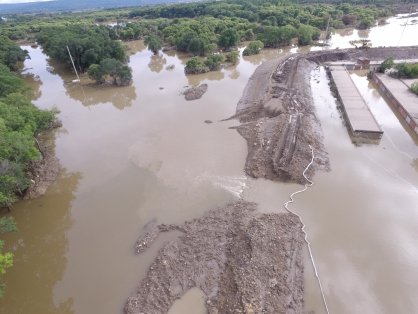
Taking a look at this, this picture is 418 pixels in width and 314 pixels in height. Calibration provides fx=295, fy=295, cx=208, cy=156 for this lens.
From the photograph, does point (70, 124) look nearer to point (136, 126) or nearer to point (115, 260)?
point (136, 126)

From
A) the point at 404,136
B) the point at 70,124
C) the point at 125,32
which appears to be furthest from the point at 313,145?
the point at 125,32

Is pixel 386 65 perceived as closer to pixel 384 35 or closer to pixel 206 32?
pixel 384 35

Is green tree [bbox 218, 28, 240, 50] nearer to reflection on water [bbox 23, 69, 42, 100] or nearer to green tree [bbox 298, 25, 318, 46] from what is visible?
green tree [bbox 298, 25, 318, 46]

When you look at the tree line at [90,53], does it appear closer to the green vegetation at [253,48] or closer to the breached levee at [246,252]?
the green vegetation at [253,48]

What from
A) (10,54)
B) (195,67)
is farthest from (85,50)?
(195,67)

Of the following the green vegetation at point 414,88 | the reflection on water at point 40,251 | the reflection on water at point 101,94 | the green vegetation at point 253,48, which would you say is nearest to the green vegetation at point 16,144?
the reflection on water at point 40,251

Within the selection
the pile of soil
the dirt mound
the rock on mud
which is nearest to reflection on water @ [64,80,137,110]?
the rock on mud
